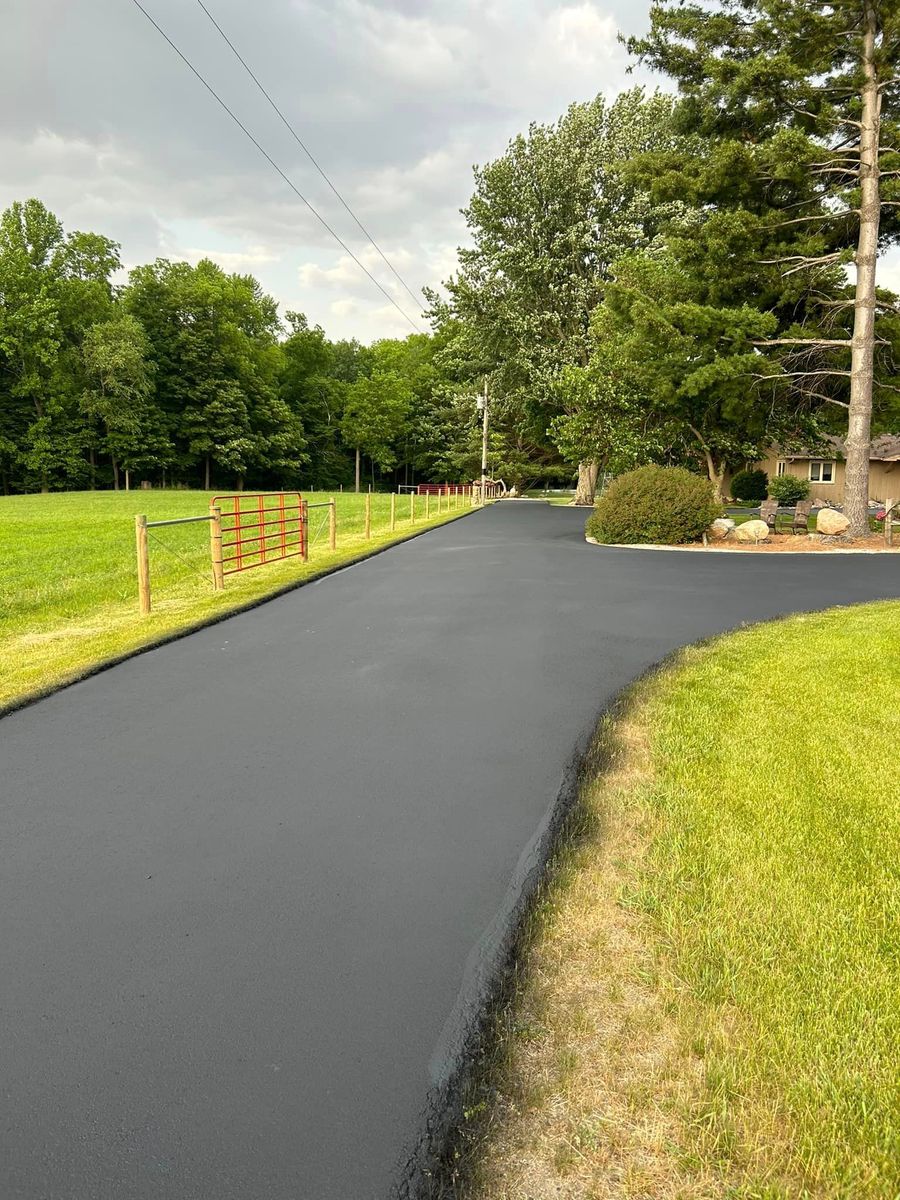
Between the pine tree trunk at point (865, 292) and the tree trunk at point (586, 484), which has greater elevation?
the pine tree trunk at point (865, 292)

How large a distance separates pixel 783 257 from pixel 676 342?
3.65 m

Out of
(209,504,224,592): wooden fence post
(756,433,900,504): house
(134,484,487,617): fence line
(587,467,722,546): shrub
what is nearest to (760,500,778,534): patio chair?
(587,467,722,546): shrub

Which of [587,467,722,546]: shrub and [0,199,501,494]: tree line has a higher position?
[0,199,501,494]: tree line

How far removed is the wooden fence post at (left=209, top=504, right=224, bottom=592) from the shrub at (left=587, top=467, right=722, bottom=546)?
9.68 meters

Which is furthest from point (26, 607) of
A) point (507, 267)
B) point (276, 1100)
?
point (507, 267)

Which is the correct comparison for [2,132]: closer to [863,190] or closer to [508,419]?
[863,190]

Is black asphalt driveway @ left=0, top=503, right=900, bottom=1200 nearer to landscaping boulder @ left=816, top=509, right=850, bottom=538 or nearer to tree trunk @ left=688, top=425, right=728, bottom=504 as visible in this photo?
landscaping boulder @ left=816, top=509, right=850, bottom=538

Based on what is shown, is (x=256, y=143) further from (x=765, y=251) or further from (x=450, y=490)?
(x=450, y=490)

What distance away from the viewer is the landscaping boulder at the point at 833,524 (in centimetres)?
1703

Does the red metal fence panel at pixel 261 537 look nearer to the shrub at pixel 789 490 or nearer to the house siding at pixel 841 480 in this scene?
the shrub at pixel 789 490

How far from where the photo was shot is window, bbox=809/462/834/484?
35.2m

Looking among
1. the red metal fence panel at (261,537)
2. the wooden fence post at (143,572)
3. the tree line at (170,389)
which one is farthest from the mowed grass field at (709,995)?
the tree line at (170,389)

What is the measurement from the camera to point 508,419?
48031 mm

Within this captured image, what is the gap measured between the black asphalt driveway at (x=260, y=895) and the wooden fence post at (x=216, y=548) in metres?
3.16
